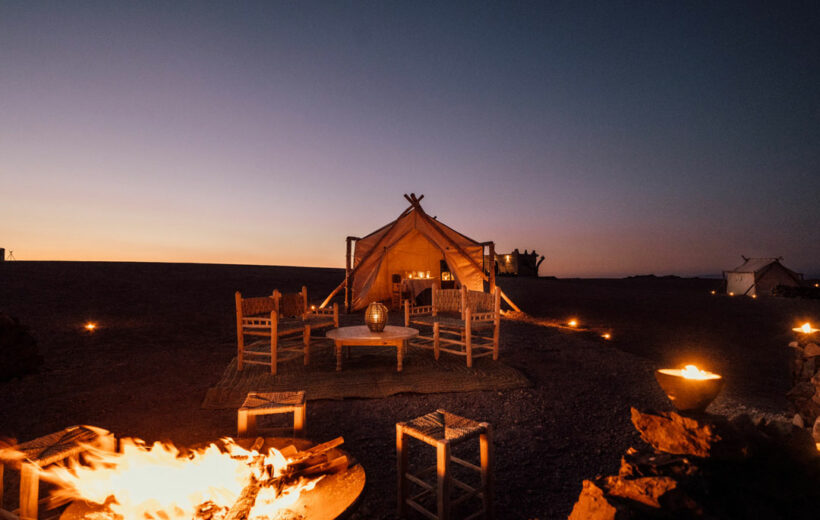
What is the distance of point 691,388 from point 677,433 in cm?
22

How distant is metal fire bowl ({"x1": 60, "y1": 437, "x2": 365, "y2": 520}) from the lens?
1601 mm

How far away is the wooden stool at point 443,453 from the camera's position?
211cm

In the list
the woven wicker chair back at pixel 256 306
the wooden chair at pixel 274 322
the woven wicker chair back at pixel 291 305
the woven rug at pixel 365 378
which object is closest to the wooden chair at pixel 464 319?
the woven rug at pixel 365 378

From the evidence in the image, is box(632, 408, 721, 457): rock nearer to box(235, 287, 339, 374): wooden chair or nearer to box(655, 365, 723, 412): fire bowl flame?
box(655, 365, 723, 412): fire bowl flame

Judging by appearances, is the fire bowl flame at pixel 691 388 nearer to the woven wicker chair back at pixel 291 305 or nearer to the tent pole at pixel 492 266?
the woven wicker chair back at pixel 291 305

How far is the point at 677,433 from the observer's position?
5.81 feet

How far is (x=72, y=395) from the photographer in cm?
463

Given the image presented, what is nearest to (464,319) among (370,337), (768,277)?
(370,337)

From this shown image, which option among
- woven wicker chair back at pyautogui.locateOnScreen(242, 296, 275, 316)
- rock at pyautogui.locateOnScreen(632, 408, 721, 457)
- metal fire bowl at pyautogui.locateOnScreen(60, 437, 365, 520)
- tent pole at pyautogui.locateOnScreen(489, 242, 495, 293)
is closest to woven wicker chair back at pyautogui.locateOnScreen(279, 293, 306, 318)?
woven wicker chair back at pyautogui.locateOnScreen(242, 296, 275, 316)

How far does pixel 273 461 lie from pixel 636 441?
320 cm

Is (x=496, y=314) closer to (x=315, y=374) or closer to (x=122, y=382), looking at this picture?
(x=315, y=374)

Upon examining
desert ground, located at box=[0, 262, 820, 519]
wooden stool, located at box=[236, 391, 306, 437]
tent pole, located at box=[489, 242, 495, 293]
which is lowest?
desert ground, located at box=[0, 262, 820, 519]

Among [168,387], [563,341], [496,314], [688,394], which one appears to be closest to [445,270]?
[563,341]

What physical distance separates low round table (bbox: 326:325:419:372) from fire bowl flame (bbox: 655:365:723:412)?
3471mm
